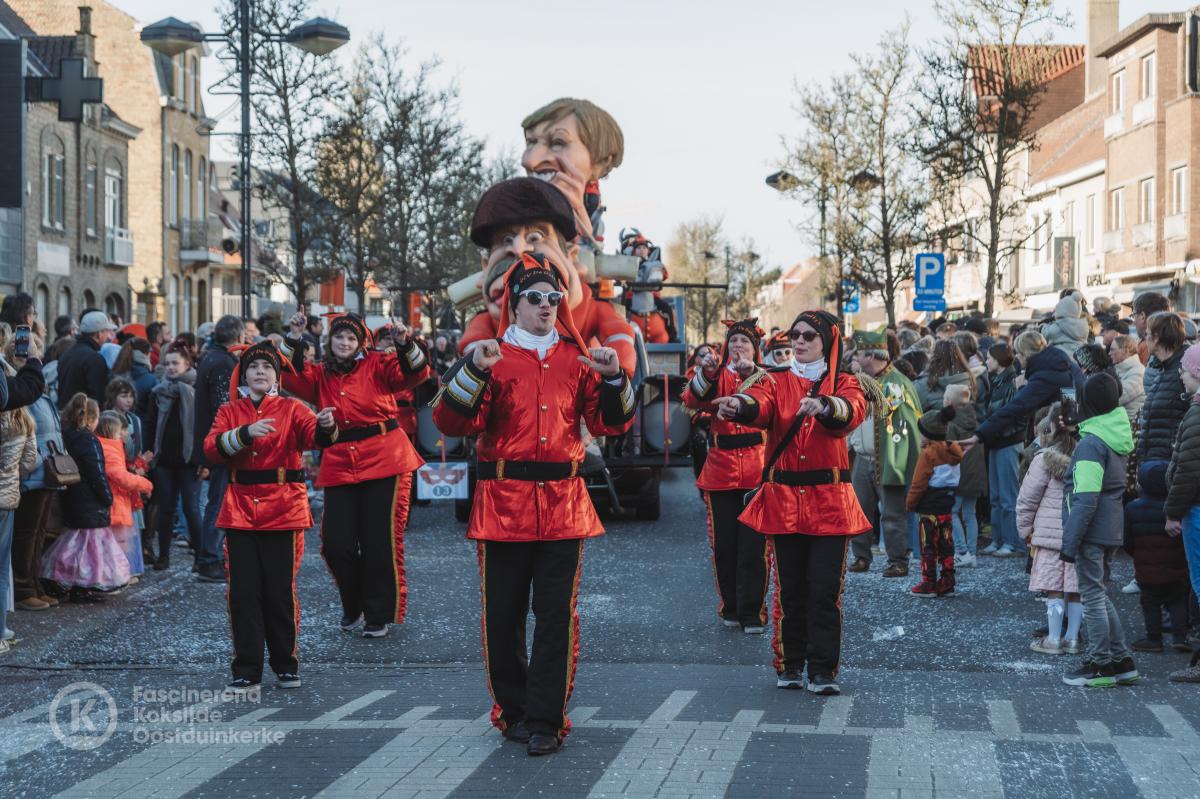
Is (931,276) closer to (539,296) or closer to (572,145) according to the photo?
(572,145)

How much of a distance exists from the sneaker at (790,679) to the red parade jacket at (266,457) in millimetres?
2532

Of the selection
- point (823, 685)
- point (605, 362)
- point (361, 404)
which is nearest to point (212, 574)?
point (361, 404)

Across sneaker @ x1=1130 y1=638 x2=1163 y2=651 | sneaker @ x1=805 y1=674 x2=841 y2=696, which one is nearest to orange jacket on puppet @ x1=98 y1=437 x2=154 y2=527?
sneaker @ x1=805 y1=674 x2=841 y2=696

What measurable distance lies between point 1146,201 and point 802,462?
34650 mm

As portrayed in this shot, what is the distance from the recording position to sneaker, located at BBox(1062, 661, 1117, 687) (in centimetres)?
799

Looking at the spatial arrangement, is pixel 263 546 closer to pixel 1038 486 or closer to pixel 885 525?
pixel 1038 486

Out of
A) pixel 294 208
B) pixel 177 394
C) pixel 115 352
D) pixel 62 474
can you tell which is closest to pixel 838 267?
pixel 294 208

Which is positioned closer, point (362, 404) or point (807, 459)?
point (807, 459)

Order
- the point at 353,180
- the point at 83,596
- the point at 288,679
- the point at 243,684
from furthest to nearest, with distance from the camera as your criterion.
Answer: the point at 353,180
the point at 83,596
the point at 288,679
the point at 243,684

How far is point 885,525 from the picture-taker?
40.0ft

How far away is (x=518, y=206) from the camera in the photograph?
39.5 feet

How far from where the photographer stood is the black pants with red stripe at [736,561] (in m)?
9.77

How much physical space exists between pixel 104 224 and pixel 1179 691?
1555 inches

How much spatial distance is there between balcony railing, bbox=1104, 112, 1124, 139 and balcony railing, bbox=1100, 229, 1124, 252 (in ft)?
8.19
